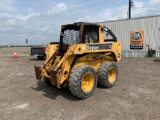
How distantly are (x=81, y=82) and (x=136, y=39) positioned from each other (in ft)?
48.2

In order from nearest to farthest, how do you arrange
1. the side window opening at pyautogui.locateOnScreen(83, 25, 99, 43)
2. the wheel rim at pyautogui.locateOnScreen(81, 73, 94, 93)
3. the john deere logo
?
the wheel rim at pyautogui.locateOnScreen(81, 73, 94, 93) < the side window opening at pyautogui.locateOnScreen(83, 25, 99, 43) < the john deere logo

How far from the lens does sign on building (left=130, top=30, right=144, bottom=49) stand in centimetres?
1878

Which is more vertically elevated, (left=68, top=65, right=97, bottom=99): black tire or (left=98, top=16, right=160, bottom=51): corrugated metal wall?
(left=98, top=16, right=160, bottom=51): corrugated metal wall

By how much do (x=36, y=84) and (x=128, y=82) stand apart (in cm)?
389

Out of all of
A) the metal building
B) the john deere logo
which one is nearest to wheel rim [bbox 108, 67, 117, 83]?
the metal building

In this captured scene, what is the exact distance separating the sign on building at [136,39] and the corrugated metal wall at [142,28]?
1.02 ft

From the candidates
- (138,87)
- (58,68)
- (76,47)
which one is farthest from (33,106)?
(138,87)

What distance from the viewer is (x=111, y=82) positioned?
7461mm

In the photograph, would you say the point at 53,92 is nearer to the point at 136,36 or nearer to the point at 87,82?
the point at 87,82

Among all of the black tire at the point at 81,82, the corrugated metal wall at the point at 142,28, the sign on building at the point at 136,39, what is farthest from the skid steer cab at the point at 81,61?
the sign on building at the point at 136,39

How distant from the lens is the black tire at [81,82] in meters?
5.70

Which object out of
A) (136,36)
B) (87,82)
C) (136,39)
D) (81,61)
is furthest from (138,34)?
(87,82)

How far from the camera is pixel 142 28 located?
1867 centimetres

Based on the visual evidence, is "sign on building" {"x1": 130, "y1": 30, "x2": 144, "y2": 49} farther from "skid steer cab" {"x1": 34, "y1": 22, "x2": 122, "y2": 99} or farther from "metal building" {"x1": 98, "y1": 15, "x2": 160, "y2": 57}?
"skid steer cab" {"x1": 34, "y1": 22, "x2": 122, "y2": 99}
